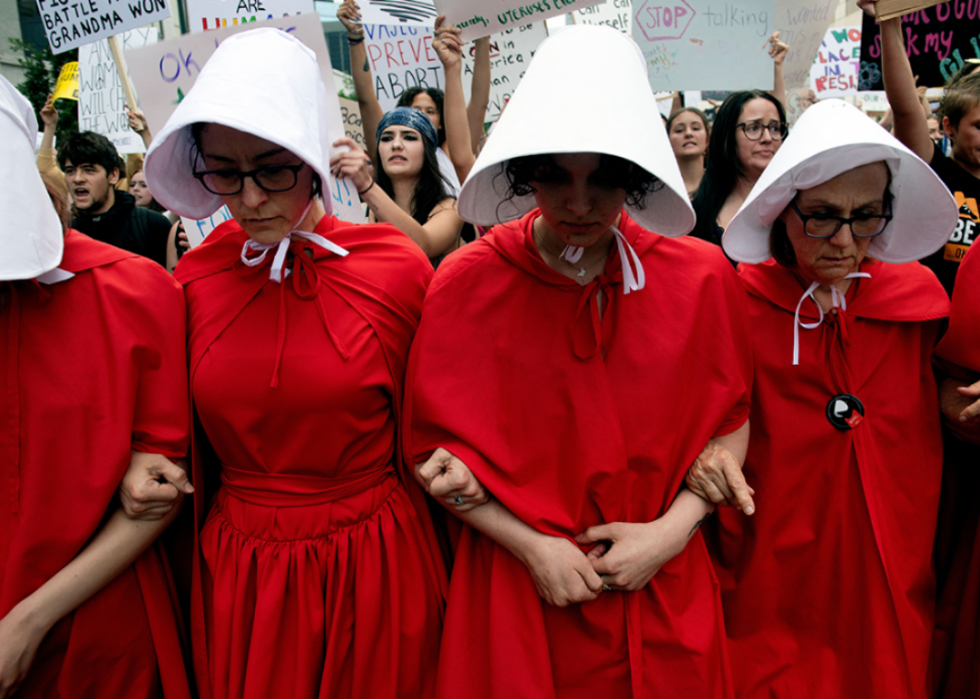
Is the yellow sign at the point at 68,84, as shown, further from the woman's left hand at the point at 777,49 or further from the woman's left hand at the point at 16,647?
the woman's left hand at the point at 16,647

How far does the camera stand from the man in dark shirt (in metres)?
4.41

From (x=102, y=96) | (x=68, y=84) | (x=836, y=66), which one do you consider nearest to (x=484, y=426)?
(x=102, y=96)

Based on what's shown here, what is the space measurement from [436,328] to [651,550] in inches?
32.6

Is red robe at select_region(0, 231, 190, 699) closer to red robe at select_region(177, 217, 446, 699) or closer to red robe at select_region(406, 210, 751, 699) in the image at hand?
red robe at select_region(177, 217, 446, 699)

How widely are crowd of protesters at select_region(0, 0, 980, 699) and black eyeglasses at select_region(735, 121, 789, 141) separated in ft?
3.91

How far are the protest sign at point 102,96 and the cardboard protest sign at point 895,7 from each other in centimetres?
552

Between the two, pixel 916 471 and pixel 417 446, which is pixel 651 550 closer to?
pixel 417 446

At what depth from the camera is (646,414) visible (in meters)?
1.78

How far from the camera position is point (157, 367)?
188 cm

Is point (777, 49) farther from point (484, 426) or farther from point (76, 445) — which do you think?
point (76, 445)

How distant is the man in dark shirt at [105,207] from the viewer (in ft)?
14.5

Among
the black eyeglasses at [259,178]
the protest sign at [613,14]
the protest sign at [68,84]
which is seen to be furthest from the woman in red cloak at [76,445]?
the protest sign at [68,84]

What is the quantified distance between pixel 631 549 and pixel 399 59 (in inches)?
174

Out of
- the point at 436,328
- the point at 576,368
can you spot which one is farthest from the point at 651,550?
the point at 436,328
